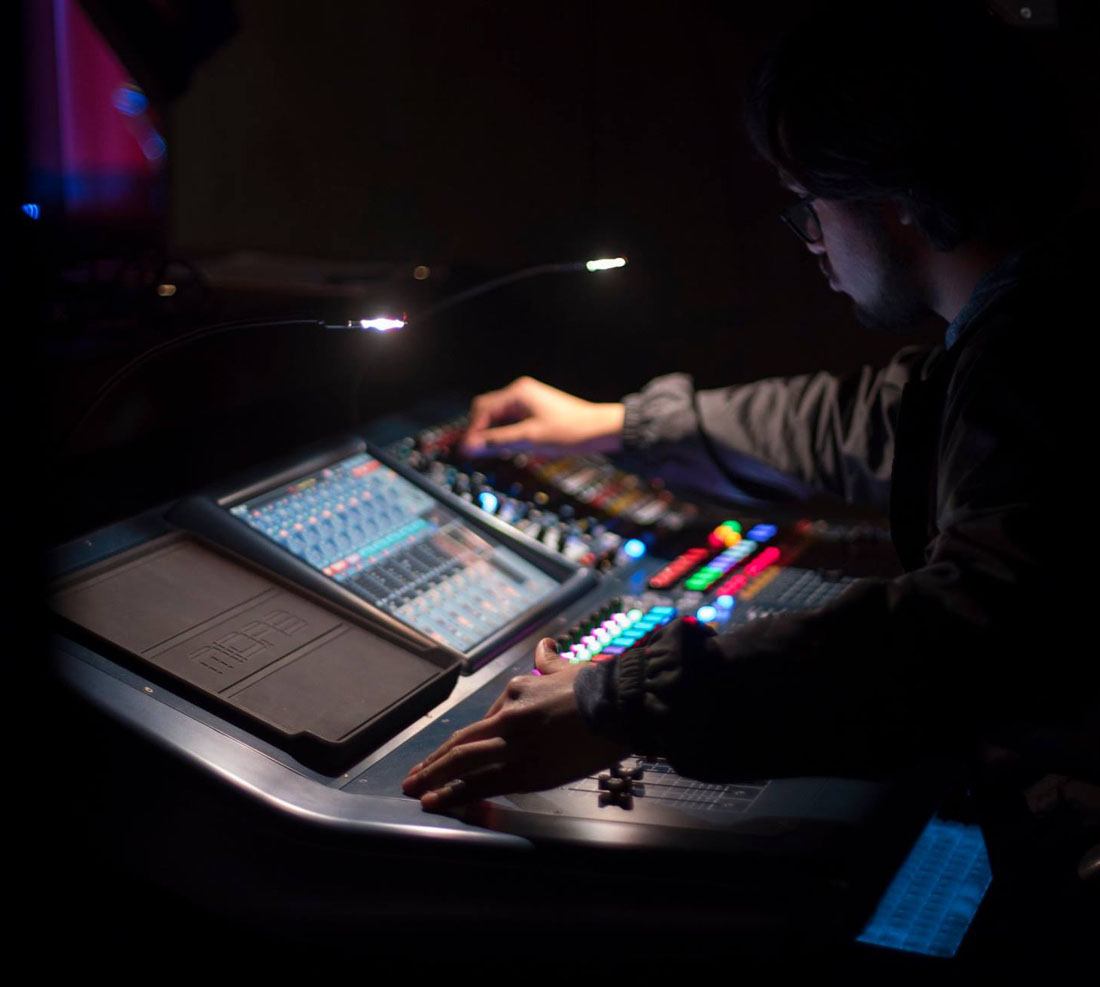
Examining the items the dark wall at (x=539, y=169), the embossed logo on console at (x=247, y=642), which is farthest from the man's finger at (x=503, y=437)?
the embossed logo on console at (x=247, y=642)

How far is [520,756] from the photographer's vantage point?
3.33ft

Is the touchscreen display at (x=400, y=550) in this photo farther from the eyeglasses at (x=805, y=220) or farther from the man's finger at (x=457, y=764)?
the eyeglasses at (x=805, y=220)

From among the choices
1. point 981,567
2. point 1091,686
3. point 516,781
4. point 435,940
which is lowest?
point 435,940

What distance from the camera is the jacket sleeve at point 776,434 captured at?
5.67 feet

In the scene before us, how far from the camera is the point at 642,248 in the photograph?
2168 mm

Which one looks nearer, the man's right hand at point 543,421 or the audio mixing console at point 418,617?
the audio mixing console at point 418,617

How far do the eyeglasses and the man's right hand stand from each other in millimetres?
566

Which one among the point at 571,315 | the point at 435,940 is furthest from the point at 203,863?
the point at 571,315

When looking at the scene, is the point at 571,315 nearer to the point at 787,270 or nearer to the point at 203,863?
the point at 787,270

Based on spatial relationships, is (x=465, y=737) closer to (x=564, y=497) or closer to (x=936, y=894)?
(x=936, y=894)

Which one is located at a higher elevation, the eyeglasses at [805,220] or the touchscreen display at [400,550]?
the eyeglasses at [805,220]

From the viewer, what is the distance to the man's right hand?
1.79m

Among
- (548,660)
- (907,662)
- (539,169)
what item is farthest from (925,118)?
(539,169)

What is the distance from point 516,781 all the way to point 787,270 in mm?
1390
